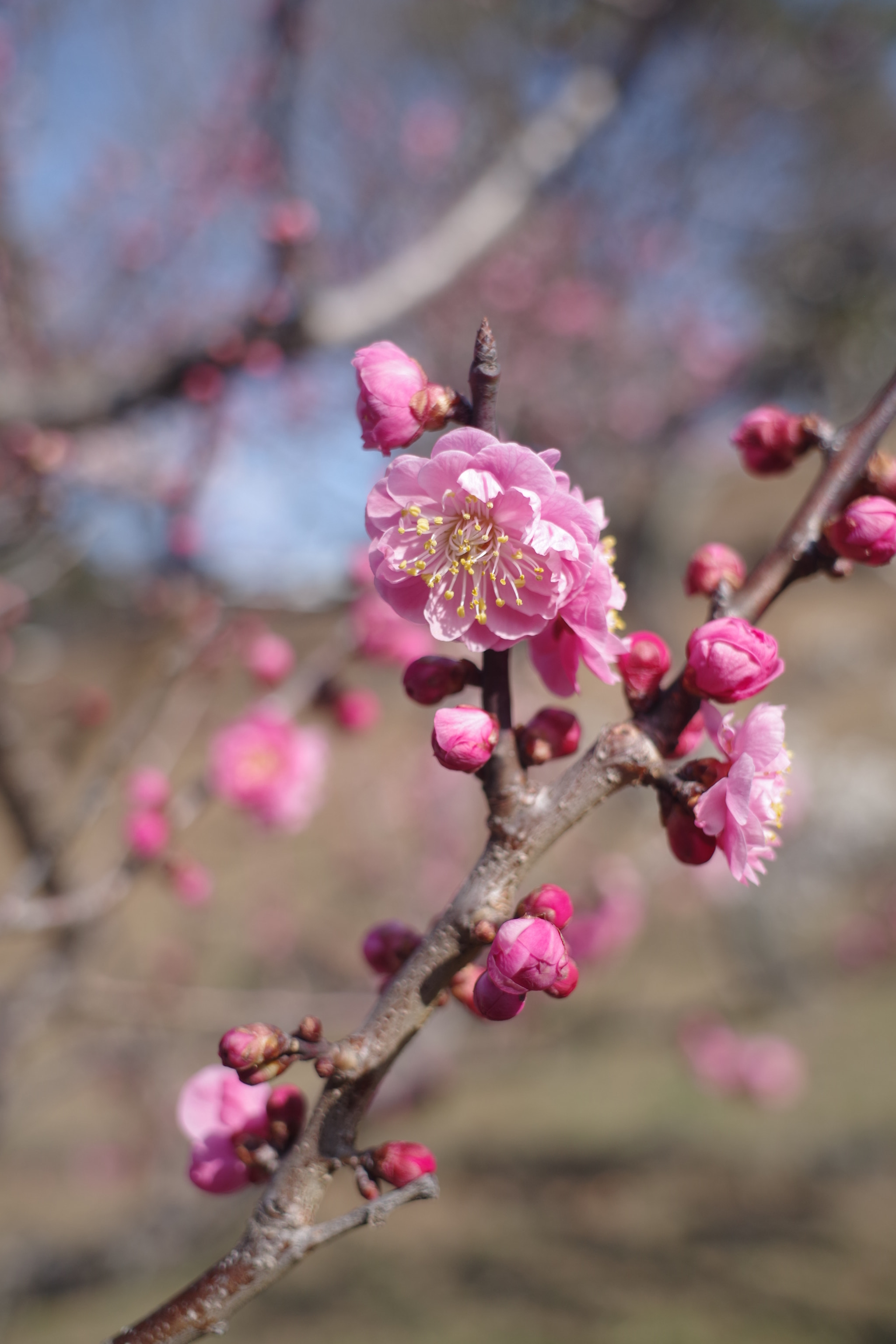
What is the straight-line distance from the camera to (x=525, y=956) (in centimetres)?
62

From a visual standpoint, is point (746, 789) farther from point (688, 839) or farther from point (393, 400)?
point (393, 400)

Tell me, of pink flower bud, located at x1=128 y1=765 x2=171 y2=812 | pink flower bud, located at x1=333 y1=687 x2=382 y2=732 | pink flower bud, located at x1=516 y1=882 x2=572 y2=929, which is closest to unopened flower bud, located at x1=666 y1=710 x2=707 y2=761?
pink flower bud, located at x1=516 y1=882 x2=572 y2=929

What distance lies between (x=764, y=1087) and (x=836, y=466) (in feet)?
16.7

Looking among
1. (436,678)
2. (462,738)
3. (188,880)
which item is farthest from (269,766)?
(462,738)

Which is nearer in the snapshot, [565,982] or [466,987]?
[565,982]

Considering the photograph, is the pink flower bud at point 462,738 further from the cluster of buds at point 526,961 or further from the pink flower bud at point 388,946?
the pink flower bud at point 388,946

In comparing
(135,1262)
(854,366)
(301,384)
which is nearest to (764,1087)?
(135,1262)

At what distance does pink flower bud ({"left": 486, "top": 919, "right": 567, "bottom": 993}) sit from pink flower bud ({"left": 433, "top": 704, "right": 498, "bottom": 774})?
0.12m

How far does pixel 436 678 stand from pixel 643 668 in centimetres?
18

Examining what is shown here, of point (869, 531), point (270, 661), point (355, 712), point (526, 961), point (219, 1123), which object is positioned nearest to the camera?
point (526, 961)

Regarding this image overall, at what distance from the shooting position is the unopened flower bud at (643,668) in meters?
0.74

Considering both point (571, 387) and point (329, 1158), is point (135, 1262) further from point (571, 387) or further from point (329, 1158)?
point (571, 387)

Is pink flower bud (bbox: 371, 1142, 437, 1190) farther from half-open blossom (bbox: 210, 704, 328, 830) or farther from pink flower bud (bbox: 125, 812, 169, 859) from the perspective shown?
half-open blossom (bbox: 210, 704, 328, 830)

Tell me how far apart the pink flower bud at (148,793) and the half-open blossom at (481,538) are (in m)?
1.49
